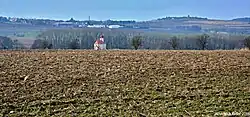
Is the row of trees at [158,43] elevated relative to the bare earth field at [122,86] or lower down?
lower down

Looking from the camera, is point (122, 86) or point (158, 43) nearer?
point (122, 86)

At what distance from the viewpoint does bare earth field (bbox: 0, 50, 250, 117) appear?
1198 centimetres

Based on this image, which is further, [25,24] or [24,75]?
[25,24]

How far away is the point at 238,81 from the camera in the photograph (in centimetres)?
1639

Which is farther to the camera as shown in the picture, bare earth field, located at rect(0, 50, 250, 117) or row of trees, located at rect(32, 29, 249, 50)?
row of trees, located at rect(32, 29, 249, 50)

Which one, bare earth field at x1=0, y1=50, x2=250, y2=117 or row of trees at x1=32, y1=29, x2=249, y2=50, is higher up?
bare earth field at x1=0, y1=50, x2=250, y2=117

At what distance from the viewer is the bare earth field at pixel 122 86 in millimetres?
11977

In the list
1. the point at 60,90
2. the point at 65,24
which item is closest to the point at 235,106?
the point at 60,90

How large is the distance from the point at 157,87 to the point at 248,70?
19.3 feet

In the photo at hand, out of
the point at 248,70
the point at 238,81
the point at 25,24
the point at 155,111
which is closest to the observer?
the point at 155,111

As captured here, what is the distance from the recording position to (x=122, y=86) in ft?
49.5

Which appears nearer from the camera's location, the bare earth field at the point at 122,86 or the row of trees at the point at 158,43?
the bare earth field at the point at 122,86

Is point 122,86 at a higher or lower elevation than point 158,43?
higher

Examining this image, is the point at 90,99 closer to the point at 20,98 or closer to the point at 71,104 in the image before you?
the point at 71,104
